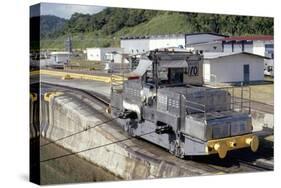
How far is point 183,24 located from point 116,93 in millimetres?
2445

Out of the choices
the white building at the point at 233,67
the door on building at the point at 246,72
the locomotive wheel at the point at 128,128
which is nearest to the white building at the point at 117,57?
the locomotive wheel at the point at 128,128

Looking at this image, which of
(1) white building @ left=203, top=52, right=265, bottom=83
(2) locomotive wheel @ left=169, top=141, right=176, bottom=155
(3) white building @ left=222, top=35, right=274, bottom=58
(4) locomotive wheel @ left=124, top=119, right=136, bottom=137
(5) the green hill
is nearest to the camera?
(2) locomotive wheel @ left=169, top=141, right=176, bottom=155

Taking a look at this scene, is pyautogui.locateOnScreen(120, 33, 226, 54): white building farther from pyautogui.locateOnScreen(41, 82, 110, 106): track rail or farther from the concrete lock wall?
the concrete lock wall

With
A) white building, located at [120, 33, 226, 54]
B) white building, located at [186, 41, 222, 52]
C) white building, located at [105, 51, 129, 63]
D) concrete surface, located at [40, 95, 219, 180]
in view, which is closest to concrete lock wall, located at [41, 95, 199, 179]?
concrete surface, located at [40, 95, 219, 180]

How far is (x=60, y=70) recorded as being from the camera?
37.7 feet

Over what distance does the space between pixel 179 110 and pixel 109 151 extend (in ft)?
5.72

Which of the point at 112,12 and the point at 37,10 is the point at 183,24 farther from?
the point at 37,10

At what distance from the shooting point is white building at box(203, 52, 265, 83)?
13568 mm

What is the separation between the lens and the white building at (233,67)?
1357cm

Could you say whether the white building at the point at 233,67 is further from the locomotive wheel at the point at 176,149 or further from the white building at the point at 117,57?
the locomotive wheel at the point at 176,149

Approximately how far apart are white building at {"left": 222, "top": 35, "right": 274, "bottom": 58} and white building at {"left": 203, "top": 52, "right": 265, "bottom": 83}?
0.16 meters
